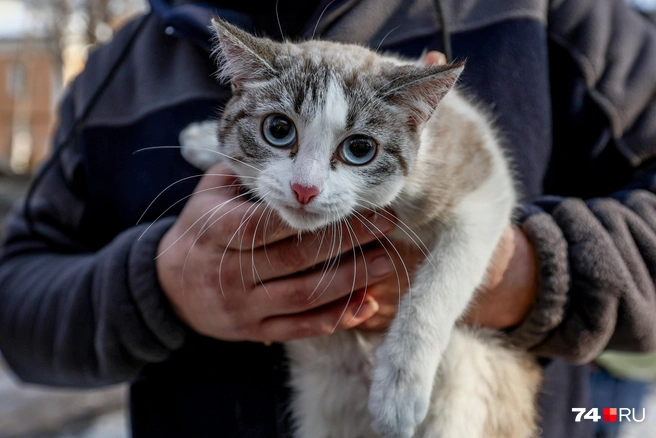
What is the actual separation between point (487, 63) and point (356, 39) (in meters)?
0.26

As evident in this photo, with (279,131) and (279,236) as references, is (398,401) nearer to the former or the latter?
(279,236)

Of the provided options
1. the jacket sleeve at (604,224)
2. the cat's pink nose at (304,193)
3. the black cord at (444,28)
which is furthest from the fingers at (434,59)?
the cat's pink nose at (304,193)

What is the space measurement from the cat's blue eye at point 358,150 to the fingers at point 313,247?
0.10m

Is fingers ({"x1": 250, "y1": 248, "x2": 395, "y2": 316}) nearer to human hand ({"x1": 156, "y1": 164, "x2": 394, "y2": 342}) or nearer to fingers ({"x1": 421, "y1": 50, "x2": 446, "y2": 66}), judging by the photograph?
human hand ({"x1": 156, "y1": 164, "x2": 394, "y2": 342})

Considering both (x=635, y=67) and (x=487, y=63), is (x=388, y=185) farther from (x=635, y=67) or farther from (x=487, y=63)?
(x=635, y=67)

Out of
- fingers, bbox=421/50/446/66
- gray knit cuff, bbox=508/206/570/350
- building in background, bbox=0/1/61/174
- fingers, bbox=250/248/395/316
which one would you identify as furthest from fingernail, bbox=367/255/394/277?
building in background, bbox=0/1/61/174

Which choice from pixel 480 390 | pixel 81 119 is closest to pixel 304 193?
pixel 480 390

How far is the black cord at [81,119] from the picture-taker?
1.18 metres

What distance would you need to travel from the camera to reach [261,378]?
1.00m

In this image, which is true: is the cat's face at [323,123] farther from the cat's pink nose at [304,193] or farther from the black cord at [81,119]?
the black cord at [81,119]

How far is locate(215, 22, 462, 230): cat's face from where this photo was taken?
813mm

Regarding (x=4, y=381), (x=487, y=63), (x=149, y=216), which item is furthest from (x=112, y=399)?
(x=487, y=63)

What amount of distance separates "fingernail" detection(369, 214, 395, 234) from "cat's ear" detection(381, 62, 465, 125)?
169 mm

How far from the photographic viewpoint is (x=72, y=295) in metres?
1.09
